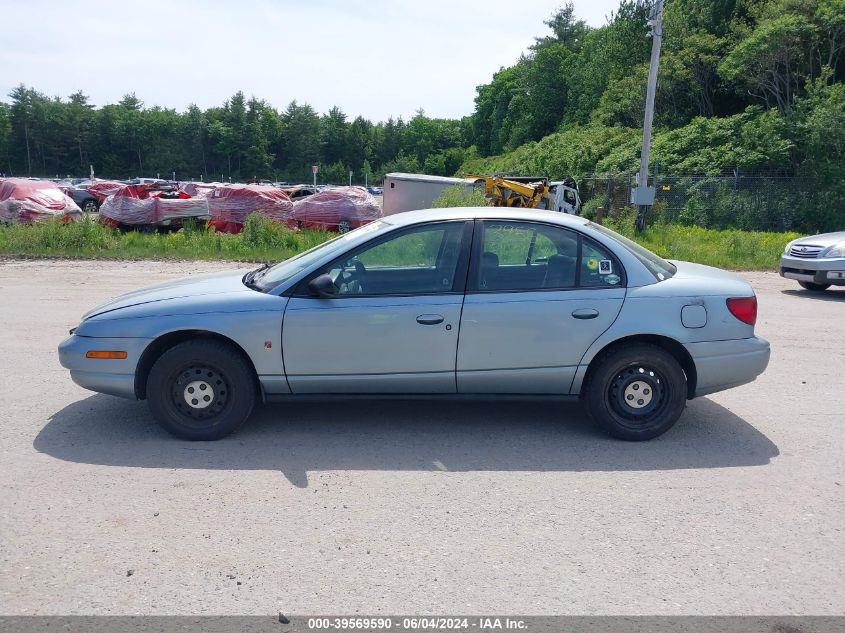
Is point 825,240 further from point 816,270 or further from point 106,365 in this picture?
point 106,365

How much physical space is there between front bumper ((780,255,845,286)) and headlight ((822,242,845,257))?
0.29 ft

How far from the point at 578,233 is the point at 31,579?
402 centimetres

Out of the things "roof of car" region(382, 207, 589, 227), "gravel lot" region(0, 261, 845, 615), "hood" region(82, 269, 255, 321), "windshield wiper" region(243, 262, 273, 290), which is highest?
"roof of car" region(382, 207, 589, 227)

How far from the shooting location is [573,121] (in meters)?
66.6

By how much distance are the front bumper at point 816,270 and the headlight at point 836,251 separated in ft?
0.29

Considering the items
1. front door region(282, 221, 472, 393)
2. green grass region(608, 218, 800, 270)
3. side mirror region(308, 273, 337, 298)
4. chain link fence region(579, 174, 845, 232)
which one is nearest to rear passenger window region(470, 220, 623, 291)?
front door region(282, 221, 472, 393)

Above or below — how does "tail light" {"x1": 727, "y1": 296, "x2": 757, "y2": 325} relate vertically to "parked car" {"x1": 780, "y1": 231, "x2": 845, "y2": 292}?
above

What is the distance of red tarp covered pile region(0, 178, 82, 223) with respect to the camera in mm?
21188

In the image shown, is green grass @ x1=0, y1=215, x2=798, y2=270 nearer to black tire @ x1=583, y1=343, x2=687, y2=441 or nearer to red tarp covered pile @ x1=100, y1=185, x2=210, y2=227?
red tarp covered pile @ x1=100, y1=185, x2=210, y2=227

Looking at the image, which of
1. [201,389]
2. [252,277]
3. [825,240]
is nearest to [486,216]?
[252,277]

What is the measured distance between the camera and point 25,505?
162 inches

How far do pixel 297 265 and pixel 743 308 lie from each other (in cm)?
331

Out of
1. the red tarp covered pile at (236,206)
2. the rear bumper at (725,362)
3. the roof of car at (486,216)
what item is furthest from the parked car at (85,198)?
the rear bumper at (725,362)

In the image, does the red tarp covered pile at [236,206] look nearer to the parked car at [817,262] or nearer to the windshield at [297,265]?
the parked car at [817,262]
